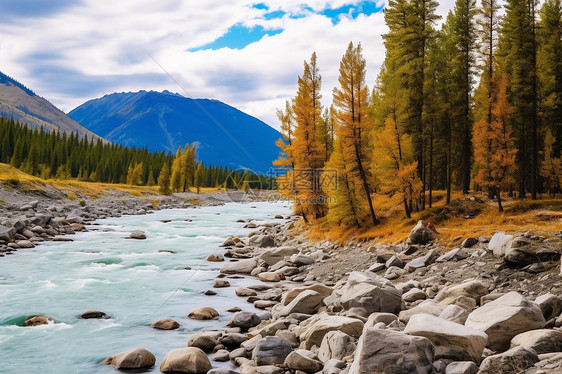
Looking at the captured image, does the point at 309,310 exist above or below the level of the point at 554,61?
below

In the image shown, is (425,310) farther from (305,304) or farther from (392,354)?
(392,354)

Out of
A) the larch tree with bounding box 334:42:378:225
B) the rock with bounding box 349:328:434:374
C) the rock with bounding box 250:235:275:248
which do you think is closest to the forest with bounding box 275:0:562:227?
the larch tree with bounding box 334:42:378:225

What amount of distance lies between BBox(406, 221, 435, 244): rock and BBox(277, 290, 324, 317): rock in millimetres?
A: 9520

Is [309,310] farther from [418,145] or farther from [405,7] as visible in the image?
[405,7]

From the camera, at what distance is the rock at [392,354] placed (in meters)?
7.22

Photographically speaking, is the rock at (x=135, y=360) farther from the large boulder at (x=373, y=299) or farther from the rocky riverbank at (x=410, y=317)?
the large boulder at (x=373, y=299)

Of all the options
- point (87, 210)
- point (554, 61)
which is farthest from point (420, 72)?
point (87, 210)

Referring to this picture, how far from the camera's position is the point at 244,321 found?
13.3 metres

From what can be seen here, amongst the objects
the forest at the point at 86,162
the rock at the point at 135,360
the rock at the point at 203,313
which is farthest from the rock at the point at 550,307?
the forest at the point at 86,162

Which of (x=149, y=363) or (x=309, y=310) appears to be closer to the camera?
(x=149, y=363)

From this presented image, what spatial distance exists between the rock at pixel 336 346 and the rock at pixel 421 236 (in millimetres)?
13419

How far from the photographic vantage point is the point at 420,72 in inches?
1255

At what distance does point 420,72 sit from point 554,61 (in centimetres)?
1573

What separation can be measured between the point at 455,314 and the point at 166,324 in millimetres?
8838
